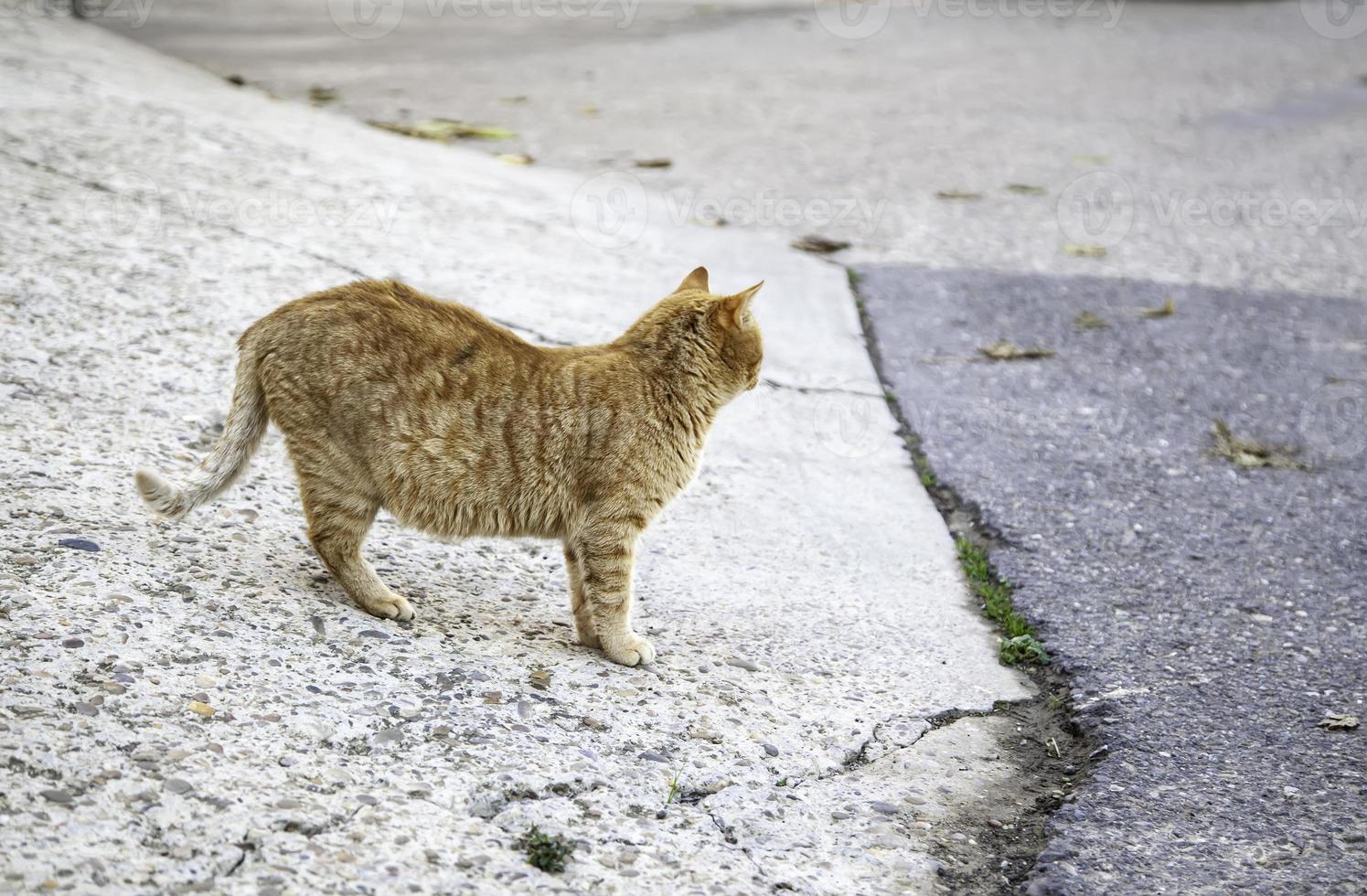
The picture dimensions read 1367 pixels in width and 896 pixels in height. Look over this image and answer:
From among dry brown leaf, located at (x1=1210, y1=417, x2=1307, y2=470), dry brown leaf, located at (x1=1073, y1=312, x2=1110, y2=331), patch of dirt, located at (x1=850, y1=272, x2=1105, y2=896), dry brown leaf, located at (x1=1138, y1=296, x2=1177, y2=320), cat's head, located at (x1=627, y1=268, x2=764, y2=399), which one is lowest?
patch of dirt, located at (x1=850, y1=272, x2=1105, y2=896)

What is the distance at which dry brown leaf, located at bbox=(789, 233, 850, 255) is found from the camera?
6648 millimetres

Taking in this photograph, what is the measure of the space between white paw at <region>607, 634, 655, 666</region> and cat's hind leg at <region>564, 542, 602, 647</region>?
0.31 ft

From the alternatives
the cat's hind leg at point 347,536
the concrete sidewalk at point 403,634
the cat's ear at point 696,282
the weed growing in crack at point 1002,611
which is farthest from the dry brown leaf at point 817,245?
the cat's hind leg at point 347,536

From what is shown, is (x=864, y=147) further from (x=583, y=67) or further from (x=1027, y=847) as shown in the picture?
(x=1027, y=847)

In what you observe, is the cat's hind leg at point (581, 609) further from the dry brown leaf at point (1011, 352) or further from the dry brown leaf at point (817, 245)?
the dry brown leaf at point (817, 245)

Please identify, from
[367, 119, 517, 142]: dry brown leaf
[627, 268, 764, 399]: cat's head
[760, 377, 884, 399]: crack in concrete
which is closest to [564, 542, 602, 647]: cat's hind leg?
[627, 268, 764, 399]: cat's head

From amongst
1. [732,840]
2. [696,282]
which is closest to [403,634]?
[732,840]

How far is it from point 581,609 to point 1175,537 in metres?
2.21

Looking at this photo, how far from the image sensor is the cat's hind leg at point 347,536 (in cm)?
329

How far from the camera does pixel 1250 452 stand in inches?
198

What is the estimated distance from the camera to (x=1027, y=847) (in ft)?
9.37

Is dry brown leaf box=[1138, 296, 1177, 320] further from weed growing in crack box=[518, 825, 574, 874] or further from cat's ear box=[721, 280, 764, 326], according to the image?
weed growing in crack box=[518, 825, 574, 874]

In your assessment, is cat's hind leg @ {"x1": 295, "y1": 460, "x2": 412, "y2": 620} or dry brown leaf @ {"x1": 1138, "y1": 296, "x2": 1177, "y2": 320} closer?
cat's hind leg @ {"x1": 295, "y1": 460, "x2": 412, "y2": 620}

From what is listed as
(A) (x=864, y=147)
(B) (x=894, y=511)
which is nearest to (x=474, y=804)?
(B) (x=894, y=511)
